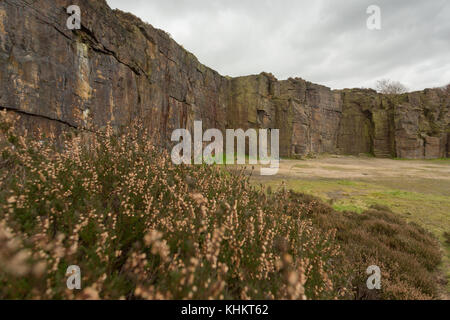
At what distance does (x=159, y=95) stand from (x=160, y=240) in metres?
13.4

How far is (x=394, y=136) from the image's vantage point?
Answer: 1227 inches

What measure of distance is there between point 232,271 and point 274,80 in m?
29.5

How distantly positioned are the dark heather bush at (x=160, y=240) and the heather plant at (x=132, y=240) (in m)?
0.01

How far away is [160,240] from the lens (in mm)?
1996

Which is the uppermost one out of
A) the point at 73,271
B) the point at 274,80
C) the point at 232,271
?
the point at 274,80

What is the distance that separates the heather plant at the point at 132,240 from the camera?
1.24 meters

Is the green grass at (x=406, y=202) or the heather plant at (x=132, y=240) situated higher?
the heather plant at (x=132, y=240)

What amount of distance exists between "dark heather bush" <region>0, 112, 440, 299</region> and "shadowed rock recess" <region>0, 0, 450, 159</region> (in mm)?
1430

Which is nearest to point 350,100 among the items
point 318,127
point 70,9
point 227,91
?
point 318,127

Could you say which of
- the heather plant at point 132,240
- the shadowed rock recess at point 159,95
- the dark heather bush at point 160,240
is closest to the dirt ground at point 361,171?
the dark heather bush at point 160,240

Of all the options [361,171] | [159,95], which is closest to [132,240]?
[159,95]

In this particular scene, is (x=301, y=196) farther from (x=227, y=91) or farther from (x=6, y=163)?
(x=227, y=91)

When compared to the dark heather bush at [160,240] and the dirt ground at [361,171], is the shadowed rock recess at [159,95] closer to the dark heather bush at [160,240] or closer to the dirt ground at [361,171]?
the dark heather bush at [160,240]
